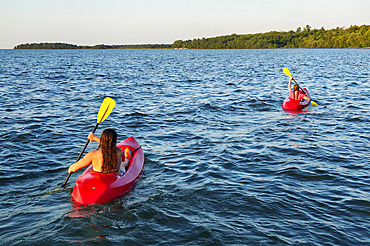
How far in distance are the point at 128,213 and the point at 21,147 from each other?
5.11 meters

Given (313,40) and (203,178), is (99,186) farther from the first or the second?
(313,40)

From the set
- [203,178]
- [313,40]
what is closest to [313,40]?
[313,40]

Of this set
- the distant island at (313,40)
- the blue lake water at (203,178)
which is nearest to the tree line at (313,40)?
the distant island at (313,40)

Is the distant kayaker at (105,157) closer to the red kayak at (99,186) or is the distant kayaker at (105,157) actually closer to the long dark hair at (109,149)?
the long dark hair at (109,149)

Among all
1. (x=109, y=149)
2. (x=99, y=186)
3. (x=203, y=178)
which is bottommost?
(x=203, y=178)

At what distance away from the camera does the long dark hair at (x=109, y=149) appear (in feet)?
19.1

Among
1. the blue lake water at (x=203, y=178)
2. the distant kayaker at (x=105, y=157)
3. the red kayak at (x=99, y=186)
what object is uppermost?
the distant kayaker at (x=105, y=157)

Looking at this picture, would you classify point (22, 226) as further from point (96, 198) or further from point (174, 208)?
point (174, 208)

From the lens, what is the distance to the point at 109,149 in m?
5.90

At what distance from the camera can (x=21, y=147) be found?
919 cm

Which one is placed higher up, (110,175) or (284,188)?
(110,175)

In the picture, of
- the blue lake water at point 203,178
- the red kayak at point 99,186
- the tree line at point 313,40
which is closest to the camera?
the blue lake water at point 203,178

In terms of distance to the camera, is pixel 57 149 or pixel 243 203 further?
pixel 57 149

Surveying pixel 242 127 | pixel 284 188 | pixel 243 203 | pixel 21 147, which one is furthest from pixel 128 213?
pixel 242 127
